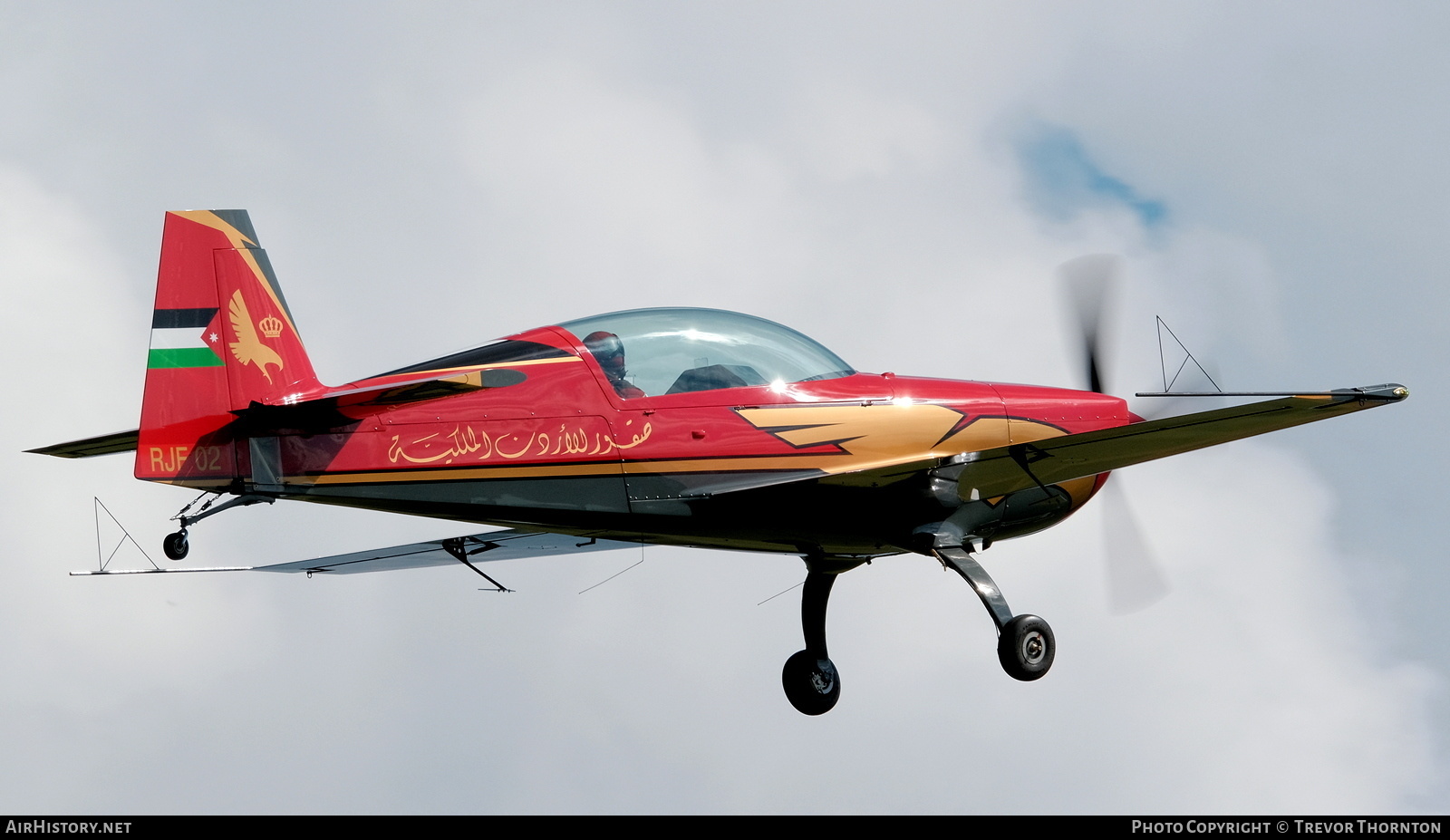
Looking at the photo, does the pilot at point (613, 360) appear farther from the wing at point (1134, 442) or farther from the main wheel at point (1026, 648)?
the main wheel at point (1026, 648)

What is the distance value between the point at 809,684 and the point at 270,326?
6.66 m

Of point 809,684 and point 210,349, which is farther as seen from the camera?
point 809,684

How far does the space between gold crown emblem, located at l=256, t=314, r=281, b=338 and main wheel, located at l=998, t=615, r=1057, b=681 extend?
6372 mm

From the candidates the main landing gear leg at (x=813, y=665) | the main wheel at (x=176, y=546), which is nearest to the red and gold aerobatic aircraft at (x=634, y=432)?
the main wheel at (x=176, y=546)

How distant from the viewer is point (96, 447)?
489 inches

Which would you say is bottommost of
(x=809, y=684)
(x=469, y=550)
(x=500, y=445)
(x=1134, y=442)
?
(x=809, y=684)

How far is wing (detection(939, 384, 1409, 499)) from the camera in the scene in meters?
11.9

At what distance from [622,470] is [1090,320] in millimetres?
5720

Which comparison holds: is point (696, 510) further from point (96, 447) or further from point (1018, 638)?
point (96, 447)

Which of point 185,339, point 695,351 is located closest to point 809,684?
point 695,351

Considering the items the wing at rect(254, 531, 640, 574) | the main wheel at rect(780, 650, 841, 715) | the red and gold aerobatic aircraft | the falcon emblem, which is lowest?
the main wheel at rect(780, 650, 841, 715)

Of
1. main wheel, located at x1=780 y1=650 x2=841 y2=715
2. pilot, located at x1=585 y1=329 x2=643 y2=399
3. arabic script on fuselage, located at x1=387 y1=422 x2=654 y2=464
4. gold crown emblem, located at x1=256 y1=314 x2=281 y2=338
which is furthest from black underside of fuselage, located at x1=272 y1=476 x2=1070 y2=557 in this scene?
main wheel, located at x1=780 y1=650 x2=841 y2=715

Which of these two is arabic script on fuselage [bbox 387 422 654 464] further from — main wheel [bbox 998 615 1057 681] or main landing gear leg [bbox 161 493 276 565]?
main wheel [bbox 998 615 1057 681]
